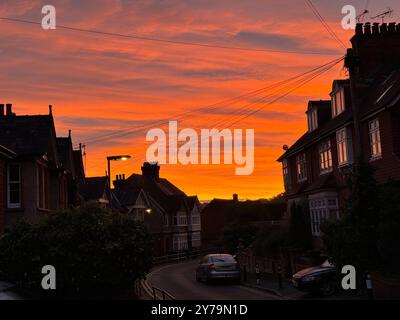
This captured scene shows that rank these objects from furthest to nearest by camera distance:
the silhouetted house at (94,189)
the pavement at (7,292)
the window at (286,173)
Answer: the silhouetted house at (94,189), the window at (286,173), the pavement at (7,292)

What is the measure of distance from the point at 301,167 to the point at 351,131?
1105 cm

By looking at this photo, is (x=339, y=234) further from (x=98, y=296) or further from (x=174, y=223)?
(x=174, y=223)

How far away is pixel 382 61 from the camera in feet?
112

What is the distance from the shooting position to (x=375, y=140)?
2620cm

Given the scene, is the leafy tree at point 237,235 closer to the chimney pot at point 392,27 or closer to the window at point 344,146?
the window at point 344,146

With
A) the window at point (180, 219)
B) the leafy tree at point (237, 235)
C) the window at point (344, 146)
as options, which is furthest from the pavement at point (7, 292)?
the window at point (180, 219)

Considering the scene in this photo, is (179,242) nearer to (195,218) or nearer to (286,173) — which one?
(195,218)

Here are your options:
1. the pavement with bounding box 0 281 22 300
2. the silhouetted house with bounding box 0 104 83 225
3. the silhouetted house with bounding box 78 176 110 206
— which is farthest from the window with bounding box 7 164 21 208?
the silhouetted house with bounding box 78 176 110 206

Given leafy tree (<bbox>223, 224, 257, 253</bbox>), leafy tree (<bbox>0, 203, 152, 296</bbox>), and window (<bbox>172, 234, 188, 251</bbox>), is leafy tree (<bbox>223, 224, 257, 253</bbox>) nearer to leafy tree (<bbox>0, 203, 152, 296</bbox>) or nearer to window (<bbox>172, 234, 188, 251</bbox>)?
leafy tree (<bbox>0, 203, 152, 296</bbox>)

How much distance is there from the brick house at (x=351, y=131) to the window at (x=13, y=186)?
15823mm

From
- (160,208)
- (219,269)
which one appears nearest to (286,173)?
(219,269)

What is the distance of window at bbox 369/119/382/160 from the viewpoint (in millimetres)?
25719

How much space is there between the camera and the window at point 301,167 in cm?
3888
